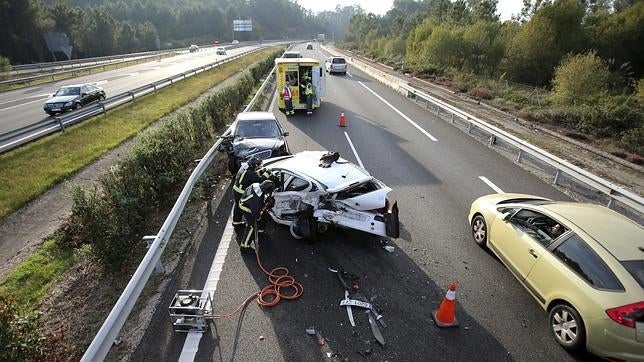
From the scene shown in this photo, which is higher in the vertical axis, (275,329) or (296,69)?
(296,69)

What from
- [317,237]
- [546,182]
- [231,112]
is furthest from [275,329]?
[231,112]

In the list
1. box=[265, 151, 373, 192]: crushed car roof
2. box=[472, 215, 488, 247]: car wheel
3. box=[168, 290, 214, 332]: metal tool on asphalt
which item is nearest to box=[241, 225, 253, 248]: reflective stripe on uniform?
box=[265, 151, 373, 192]: crushed car roof

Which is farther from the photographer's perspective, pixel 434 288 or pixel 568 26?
pixel 568 26

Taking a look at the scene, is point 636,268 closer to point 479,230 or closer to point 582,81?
point 479,230

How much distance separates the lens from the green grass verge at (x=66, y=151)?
9.54 meters

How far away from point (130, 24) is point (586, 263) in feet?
292

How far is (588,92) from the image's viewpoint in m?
20.8

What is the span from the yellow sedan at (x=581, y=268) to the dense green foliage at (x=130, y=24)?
62940 millimetres

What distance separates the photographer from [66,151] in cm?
1243

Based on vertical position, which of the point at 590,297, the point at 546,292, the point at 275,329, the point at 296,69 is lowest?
the point at 275,329

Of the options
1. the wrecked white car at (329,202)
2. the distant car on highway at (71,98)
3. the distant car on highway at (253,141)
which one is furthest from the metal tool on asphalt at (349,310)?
the distant car on highway at (71,98)

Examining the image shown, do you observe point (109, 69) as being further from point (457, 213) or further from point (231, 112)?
point (457, 213)

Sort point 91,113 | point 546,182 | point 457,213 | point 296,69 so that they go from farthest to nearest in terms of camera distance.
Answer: point 296,69
point 91,113
point 546,182
point 457,213

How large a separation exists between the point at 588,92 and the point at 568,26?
1750 cm
